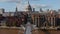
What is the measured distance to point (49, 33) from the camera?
8.27 metres

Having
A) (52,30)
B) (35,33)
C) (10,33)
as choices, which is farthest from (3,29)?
(52,30)

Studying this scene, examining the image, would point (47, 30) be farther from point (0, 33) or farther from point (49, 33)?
point (0, 33)

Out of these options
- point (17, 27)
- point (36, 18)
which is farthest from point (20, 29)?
point (36, 18)

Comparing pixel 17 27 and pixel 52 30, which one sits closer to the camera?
pixel 52 30

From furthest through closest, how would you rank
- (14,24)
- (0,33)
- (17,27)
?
(14,24) < (17,27) < (0,33)

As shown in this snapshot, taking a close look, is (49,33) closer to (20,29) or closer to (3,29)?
(20,29)

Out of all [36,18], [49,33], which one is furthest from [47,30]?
[36,18]

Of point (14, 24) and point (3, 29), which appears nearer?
point (3, 29)

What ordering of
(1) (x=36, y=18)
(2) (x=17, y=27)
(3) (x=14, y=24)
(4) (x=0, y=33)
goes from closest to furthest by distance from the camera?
(4) (x=0, y=33) < (2) (x=17, y=27) < (3) (x=14, y=24) < (1) (x=36, y=18)

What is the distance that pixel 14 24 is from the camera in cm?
942

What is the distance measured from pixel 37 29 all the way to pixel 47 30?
0.44 metres

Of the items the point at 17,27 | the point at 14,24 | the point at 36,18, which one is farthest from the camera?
the point at 36,18

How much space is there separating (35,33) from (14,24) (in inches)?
57.0

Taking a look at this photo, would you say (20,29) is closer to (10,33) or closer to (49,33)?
(10,33)
